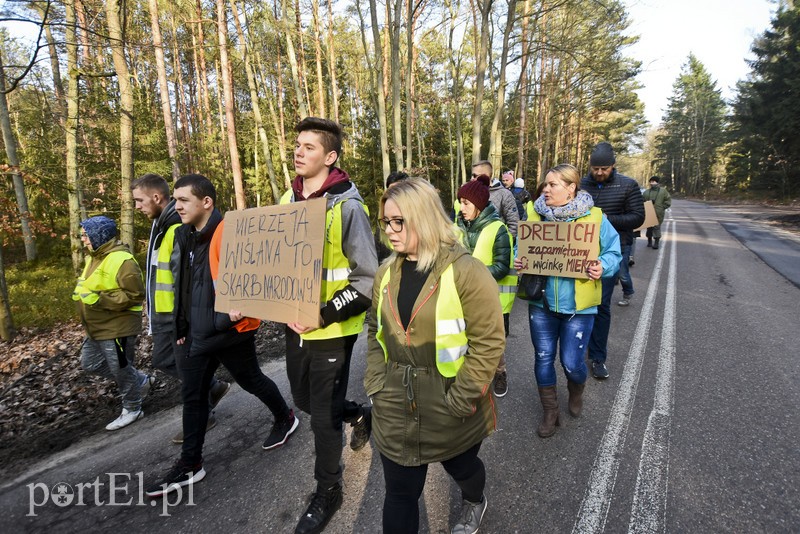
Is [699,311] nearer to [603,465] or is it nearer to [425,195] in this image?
[603,465]

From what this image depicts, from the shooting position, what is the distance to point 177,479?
267 centimetres

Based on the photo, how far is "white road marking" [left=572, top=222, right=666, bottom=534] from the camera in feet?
7.37

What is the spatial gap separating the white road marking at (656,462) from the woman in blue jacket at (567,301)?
0.64 metres

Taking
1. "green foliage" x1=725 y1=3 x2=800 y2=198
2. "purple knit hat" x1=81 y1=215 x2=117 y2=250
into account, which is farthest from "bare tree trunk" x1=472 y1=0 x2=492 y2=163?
"green foliage" x1=725 y1=3 x2=800 y2=198

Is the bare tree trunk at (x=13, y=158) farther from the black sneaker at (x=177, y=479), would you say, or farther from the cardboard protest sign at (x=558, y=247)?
the cardboard protest sign at (x=558, y=247)

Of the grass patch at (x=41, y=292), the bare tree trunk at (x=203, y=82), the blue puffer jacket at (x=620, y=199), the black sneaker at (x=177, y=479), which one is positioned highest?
the bare tree trunk at (x=203, y=82)

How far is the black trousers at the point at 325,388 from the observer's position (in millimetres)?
2295

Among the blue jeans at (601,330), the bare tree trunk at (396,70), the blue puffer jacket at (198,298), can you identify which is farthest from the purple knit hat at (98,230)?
the bare tree trunk at (396,70)

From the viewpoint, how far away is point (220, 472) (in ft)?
9.35

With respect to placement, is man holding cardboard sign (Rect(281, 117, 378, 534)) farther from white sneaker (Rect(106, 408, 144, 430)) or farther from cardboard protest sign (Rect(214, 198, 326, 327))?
white sneaker (Rect(106, 408, 144, 430))

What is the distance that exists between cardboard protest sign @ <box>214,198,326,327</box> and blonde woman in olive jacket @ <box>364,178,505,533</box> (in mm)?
441

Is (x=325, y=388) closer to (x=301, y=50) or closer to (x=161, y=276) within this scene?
(x=161, y=276)

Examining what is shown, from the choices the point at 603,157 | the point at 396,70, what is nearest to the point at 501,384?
the point at 603,157

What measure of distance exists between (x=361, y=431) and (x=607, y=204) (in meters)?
3.51
